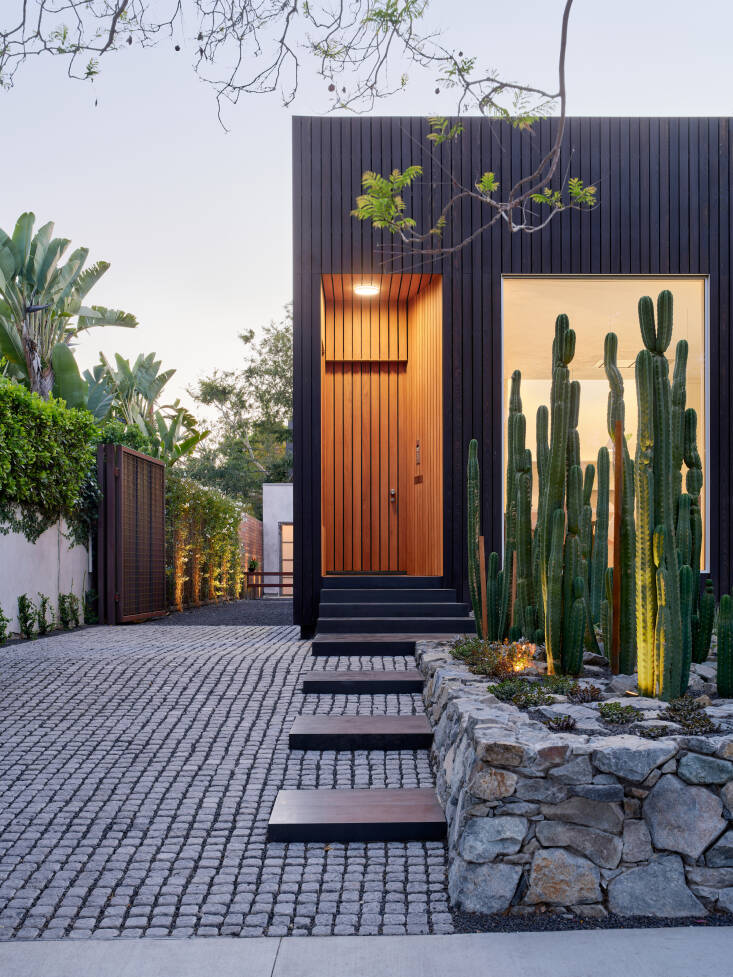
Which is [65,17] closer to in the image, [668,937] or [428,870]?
[428,870]

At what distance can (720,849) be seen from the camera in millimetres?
2643

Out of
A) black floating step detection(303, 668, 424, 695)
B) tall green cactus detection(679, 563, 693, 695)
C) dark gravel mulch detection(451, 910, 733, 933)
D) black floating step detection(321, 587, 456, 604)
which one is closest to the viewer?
dark gravel mulch detection(451, 910, 733, 933)

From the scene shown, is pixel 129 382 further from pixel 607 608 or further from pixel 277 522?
pixel 607 608

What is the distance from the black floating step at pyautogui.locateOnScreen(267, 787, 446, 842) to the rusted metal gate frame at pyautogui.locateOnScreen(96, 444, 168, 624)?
5.67 meters

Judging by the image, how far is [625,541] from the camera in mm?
3771

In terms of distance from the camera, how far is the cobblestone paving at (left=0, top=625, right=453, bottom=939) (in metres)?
2.62

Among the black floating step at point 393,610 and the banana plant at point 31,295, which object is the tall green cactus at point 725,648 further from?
the banana plant at point 31,295

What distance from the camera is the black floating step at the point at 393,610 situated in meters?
6.60

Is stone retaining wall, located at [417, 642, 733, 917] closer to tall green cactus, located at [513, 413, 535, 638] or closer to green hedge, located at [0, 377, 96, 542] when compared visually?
tall green cactus, located at [513, 413, 535, 638]

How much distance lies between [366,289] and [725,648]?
5.26m

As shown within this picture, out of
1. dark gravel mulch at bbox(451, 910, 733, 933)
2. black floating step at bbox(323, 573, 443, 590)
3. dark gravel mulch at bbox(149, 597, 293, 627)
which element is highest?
black floating step at bbox(323, 573, 443, 590)

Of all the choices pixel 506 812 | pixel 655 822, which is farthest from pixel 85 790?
pixel 655 822

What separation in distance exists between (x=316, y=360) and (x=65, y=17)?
3795 mm

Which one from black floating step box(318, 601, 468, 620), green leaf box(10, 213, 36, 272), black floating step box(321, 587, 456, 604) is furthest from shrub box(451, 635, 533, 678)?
green leaf box(10, 213, 36, 272)
